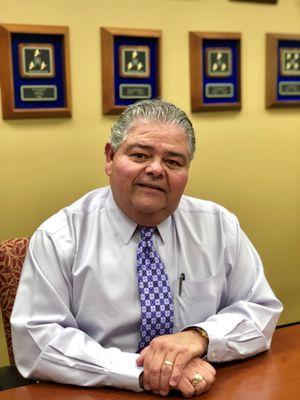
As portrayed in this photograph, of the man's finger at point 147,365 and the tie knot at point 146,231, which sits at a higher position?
the tie knot at point 146,231

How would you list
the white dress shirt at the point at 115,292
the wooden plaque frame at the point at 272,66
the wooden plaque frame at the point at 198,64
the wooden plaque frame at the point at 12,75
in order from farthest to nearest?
1. the wooden plaque frame at the point at 272,66
2. the wooden plaque frame at the point at 198,64
3. the wooden plaque frame at the point at 12,75
4. the white dress shirt at the point at 115,292

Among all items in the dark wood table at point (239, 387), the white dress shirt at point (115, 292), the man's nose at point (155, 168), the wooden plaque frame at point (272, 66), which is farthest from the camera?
the wooden plaque frame at point (272, 66)

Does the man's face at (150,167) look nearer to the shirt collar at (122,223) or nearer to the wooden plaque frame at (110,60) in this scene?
the shirt collar at (122,223)

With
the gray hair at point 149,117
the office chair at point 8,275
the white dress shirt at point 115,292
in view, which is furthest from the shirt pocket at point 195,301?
the office chair at point 8,275

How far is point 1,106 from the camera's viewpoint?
201cm

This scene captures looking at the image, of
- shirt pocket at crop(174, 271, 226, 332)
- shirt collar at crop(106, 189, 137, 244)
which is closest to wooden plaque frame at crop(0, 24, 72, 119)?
shirt collar at crop(106, 189, 137, 244)

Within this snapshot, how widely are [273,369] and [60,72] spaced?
1430 millimetres

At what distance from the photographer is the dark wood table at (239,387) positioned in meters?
1.22

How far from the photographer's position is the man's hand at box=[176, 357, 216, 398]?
123 cm

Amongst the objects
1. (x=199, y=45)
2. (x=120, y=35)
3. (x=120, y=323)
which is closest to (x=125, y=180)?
(x=120, y=323)

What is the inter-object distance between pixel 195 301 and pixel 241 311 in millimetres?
150

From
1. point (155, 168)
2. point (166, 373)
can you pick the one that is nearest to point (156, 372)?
point (166, 373)

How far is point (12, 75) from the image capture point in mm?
2004

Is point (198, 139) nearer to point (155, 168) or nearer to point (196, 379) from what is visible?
point (155, 168)
